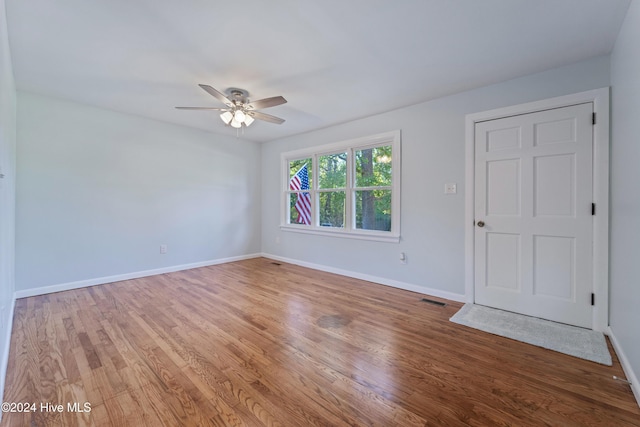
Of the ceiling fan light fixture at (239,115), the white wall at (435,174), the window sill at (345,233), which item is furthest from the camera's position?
the window sill at (345,233)

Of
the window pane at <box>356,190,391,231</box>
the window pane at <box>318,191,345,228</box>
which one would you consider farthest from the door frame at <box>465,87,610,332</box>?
the window pane at <box>318,191,345,228</box>

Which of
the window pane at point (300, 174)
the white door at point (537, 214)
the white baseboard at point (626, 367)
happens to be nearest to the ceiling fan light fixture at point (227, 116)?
the window pane at point (300, 174)

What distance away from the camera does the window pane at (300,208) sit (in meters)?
4.99

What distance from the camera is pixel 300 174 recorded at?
5.15m

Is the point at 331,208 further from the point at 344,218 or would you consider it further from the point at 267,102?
the point at 267,102

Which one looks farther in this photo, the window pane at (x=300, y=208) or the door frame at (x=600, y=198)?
the window pane at (x=300, y=208)

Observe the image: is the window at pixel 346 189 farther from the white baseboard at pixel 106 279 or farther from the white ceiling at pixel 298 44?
the white baseboard at pixel 106 279

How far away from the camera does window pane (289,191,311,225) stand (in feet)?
16.4

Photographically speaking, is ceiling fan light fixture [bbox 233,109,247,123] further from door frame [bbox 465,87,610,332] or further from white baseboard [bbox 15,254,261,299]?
door frame [bbox 465,87,610,332]

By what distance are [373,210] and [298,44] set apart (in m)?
2.48

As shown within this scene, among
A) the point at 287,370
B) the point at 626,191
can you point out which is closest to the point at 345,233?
the point at 287,370

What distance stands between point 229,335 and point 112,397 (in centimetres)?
86

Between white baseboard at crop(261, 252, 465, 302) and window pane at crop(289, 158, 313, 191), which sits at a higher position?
window pane at crop(289, 158, 313, 191)

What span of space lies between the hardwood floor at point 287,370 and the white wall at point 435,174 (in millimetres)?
570
